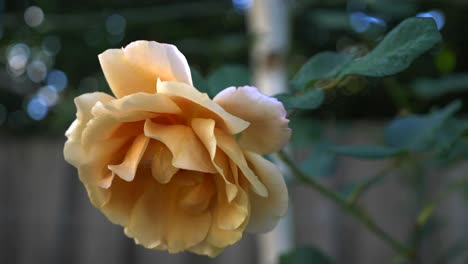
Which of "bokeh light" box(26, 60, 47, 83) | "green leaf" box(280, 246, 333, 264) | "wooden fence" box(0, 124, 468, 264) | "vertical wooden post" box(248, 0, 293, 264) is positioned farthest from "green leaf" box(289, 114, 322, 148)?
"bokeh light" box(26, 60, 47, 83)

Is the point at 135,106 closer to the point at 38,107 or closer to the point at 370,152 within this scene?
the point at 370,152

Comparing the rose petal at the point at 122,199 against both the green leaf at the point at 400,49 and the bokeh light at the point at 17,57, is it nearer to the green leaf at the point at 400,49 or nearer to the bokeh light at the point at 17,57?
the green leaf at the point at 400,49

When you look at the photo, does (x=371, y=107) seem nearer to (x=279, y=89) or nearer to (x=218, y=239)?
(x=279, y=89)

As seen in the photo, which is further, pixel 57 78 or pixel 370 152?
pixel 57 78

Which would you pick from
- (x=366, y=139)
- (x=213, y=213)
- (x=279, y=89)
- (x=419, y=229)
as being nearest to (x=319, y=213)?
(x=366, y=139)

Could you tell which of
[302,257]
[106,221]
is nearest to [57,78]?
[106,221]

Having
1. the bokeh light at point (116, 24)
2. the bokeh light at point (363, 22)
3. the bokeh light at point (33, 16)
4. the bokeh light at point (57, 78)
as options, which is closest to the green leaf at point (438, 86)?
the bokeh light at point (363, 22)
